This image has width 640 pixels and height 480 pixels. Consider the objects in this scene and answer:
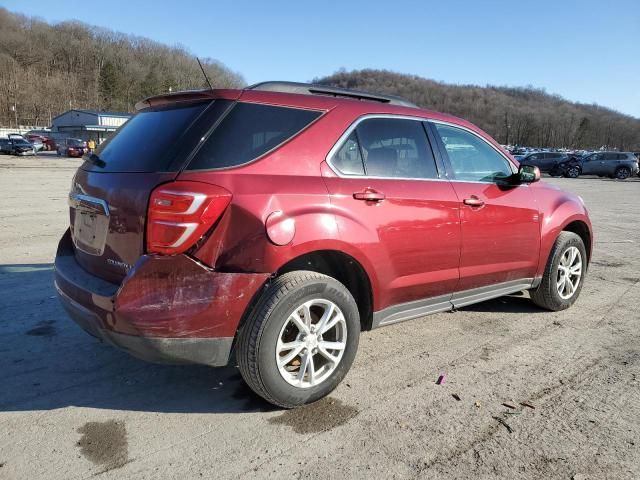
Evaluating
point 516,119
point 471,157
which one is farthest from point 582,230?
point 516,119

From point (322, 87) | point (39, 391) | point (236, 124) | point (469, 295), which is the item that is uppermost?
point (322, 87)

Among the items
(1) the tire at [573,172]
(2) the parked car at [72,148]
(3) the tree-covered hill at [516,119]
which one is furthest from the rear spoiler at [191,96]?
(3) the tree-covered hill at [516,119]

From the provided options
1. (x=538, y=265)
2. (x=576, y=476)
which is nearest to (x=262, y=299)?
(x=576, y=476)

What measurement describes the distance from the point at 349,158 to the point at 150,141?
1.19 metres

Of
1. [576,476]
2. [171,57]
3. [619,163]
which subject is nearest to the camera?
[576,476]

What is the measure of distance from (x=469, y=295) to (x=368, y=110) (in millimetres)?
1639

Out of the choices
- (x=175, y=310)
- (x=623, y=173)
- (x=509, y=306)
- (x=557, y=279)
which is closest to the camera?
(x=175, y=310)

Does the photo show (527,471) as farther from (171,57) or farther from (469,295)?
(171,57)

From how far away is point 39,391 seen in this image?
10.4ft

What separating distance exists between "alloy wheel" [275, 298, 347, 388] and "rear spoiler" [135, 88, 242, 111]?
1.25 m

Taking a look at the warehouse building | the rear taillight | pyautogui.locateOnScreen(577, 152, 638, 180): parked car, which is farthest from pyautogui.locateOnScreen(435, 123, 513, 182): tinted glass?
the warehouse building

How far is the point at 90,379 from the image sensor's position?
3.33 m

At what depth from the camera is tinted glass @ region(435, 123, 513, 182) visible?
12.9 feet

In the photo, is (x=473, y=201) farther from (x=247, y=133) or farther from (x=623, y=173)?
(x=623, y=173)
